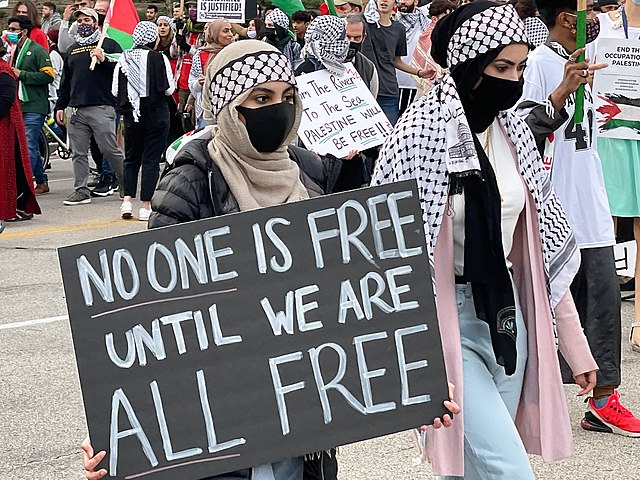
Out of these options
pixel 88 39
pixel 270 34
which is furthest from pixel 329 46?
pixel 270 34

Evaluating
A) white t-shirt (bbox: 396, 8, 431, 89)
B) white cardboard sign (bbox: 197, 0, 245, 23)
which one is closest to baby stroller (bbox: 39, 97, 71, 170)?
white cardboard sign (bbox: 197, 0, 245, 23)

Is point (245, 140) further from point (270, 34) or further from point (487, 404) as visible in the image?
point (270, 34)

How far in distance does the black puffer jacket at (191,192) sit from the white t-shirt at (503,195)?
71 cm

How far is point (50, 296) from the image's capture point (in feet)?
27.1

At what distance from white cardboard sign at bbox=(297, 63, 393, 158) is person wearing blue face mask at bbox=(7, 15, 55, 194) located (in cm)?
553

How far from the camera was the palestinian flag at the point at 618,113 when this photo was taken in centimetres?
654

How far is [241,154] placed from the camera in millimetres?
3201

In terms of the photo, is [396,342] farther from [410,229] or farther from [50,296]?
[50,296]

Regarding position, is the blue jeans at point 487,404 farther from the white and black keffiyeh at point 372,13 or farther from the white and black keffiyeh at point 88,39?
the white and black keffiyeh at point 88,39

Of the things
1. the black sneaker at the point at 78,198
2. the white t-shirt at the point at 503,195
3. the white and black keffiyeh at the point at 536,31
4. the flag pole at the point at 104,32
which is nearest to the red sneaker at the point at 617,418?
the white and black keffiyeh at the point at 536,31

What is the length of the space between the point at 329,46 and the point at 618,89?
247 cm

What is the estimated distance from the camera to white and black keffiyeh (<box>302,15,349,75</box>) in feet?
27.0

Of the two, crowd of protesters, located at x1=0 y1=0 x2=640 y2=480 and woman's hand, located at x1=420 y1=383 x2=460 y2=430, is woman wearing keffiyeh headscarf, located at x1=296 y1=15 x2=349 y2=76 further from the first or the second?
woman's hand, located at x1=420 y1=383 x2=460 y2=430

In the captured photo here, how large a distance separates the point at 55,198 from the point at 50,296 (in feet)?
17.6
